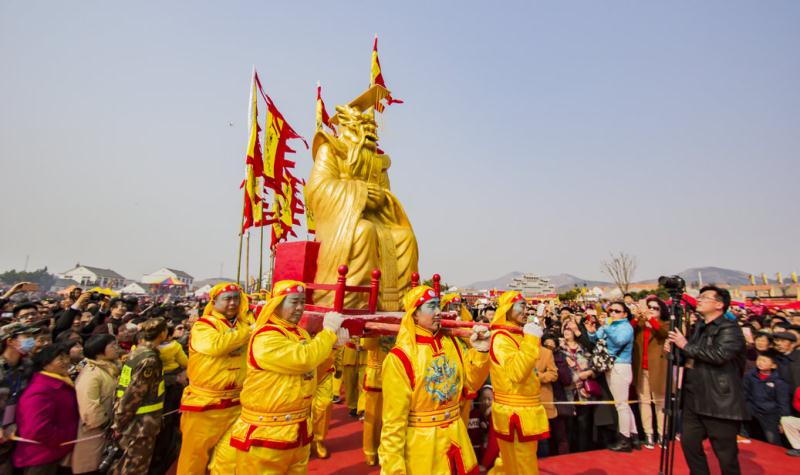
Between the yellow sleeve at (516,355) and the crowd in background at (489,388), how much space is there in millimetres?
1572

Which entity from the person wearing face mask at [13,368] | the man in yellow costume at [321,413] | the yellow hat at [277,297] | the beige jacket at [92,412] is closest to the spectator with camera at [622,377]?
the man in yellow costume at [321,413]

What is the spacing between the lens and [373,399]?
502 centimetres

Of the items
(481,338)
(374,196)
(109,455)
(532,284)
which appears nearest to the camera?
(481,338)

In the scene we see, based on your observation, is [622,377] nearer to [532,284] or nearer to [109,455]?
[109,455]

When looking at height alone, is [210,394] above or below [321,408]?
above

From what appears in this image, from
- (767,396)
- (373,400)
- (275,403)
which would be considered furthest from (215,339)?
(767,396)

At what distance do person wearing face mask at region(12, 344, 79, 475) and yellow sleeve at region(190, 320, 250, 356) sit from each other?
118cm

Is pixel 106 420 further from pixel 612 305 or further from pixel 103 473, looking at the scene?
pixel 612 305

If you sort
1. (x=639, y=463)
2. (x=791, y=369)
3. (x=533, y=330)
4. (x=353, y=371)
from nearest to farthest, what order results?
(x=533, y=330) → (x=639, y=463) → (x=791, y=369) → (x=353, y=371)

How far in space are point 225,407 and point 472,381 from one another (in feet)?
7.93

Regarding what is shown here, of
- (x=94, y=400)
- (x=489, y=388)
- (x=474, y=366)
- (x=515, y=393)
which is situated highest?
(x=474, y=366)

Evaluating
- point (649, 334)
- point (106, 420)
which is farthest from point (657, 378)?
point (106, 420)

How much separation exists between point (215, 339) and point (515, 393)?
2822 mm

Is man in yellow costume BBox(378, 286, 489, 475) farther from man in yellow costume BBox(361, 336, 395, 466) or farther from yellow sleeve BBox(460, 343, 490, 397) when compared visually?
man in yellow costume BBox(361, 336, 395, 466)
